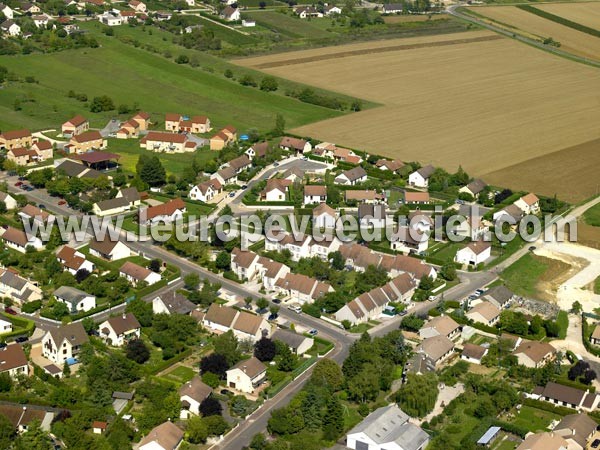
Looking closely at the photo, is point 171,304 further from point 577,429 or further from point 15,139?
point 15,139

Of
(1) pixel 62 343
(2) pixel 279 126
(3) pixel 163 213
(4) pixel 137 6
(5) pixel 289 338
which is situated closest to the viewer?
(1) pixel 62 343

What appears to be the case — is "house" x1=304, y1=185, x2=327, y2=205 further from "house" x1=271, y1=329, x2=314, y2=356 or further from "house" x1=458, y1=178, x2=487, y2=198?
"house" x1=271, y1=329, x2=314, y2=356

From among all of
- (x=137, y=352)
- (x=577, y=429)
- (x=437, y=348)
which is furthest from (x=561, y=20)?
(x=137, y=352)

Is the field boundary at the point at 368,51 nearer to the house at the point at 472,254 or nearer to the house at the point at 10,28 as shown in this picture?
the house at the point at 10,28

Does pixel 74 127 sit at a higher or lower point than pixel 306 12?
lower

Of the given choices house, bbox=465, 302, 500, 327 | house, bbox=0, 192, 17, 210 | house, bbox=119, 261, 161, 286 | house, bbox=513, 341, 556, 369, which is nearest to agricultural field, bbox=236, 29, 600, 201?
house, bbox=465, 302, 500, 327

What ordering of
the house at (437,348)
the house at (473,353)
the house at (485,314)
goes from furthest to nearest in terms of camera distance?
the house at (485,314) → the house at (473,353) → the house at (437,348)

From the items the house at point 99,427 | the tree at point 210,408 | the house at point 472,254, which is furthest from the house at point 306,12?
the house at point 99,427
